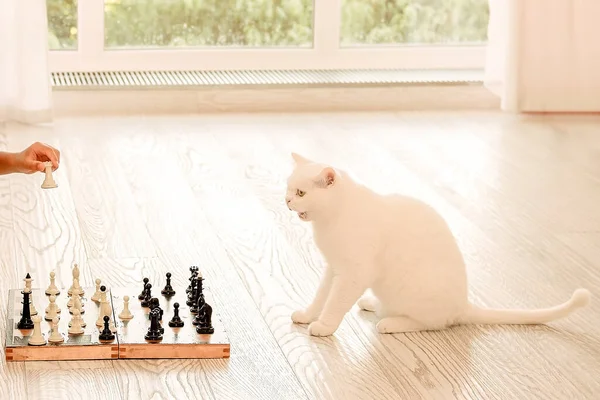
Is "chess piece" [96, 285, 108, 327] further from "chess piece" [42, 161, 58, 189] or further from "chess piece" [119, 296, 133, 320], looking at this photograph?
"chess piece" [42, 161, 58, 189]

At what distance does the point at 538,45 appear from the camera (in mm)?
4434

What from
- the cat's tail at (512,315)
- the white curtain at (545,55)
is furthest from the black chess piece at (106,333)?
the white curtain at (545,55)

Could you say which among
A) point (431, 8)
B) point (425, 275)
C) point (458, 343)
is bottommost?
point (458, 343)

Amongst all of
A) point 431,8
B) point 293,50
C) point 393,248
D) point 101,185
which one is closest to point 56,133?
point 101,185

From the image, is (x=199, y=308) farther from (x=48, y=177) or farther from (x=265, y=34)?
(x=265, y=34)

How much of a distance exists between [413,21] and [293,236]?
2020 mm

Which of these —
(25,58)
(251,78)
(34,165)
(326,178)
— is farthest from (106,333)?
(251,78)

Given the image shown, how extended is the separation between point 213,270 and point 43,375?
27.3 inches

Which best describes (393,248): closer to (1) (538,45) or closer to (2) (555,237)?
(2) (555,237)

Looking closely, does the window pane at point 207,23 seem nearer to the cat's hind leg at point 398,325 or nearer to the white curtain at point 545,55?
the white curtain at point 545,55

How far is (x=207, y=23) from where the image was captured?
4543 mm

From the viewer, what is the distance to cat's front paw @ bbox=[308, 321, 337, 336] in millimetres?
2309

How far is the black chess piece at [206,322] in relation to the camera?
7.25ft

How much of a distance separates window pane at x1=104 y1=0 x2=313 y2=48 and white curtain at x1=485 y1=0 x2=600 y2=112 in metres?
0.82
